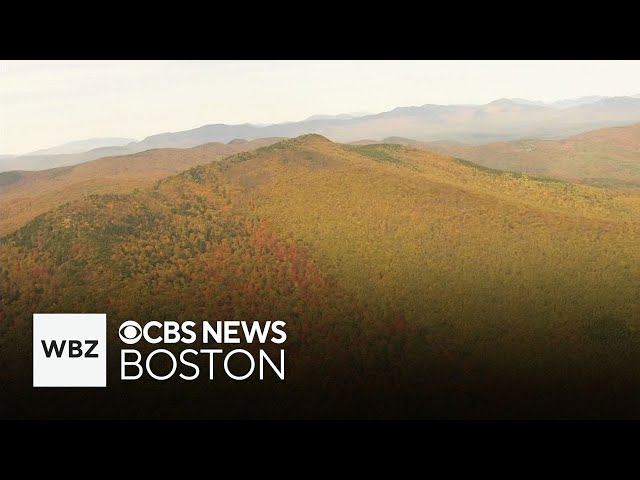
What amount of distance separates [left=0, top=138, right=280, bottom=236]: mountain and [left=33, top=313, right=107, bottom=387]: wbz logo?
743 centimetres

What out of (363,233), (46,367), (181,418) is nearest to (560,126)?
(363,233)

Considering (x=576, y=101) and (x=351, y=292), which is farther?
Result: (x=576, y=101)

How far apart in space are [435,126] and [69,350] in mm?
21714

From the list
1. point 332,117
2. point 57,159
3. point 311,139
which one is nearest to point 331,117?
point 332,117

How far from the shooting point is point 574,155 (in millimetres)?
27641

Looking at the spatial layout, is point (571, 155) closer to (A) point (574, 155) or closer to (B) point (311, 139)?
(A) point (574, 155)

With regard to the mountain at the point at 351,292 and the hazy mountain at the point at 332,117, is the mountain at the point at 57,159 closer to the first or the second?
the mountain at the point at 351,292

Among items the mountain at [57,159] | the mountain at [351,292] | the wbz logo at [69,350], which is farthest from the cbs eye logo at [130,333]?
the mountain at [57,159]

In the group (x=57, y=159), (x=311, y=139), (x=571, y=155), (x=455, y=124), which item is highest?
(x=455, y=124)

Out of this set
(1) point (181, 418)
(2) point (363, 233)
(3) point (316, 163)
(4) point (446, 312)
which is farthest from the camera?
(3) point (316, 163)

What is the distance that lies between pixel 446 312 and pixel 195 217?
9825 mm

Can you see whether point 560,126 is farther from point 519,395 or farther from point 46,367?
point 46,367

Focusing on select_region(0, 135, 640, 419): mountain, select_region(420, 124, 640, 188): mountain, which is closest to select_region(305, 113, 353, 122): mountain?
select_region(0, 135, 640, 419): mountain

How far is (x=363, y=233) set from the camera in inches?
700
